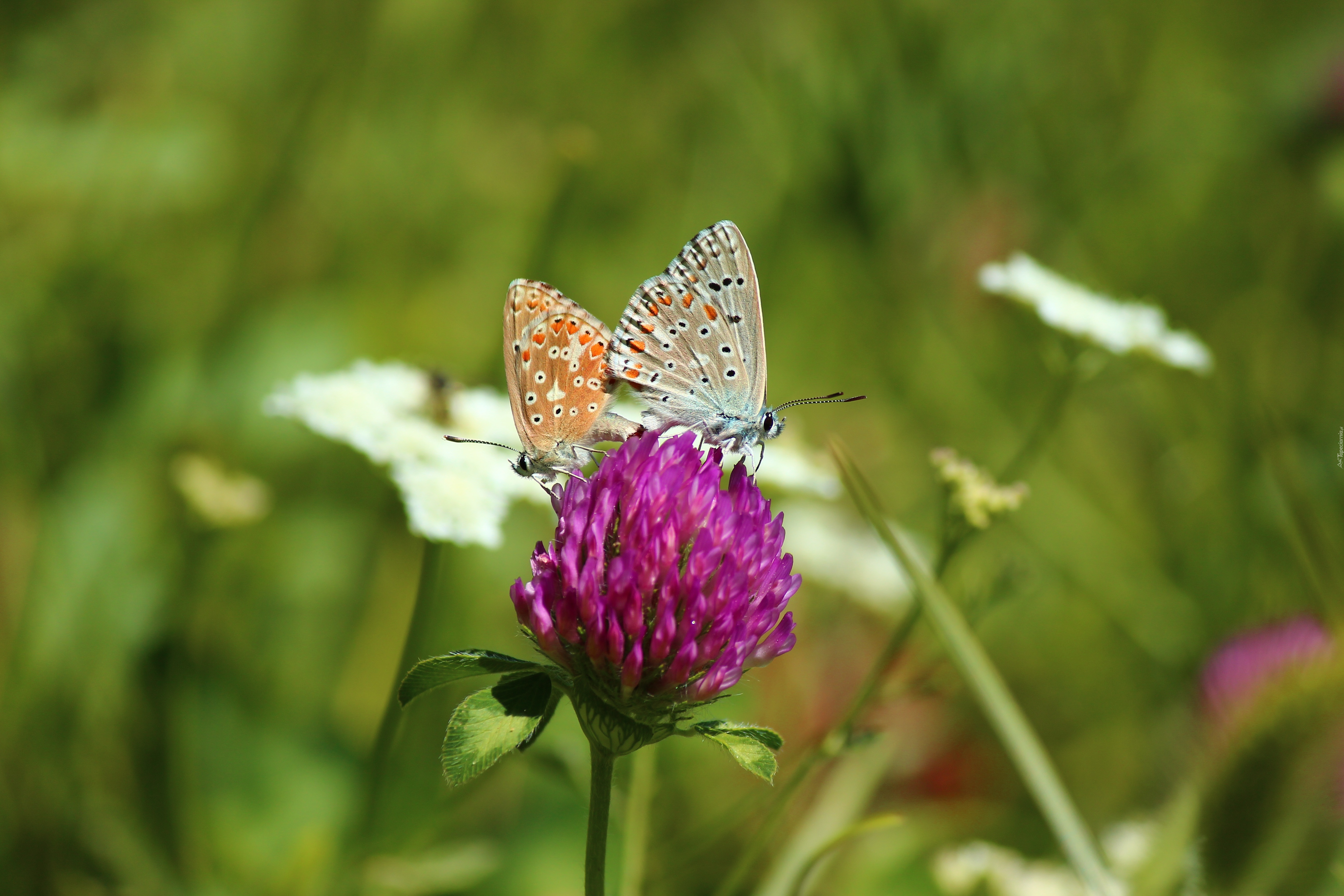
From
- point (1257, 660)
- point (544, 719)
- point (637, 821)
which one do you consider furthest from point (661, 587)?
point (1257, 660)

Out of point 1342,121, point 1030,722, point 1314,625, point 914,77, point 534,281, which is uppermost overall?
point 1342,121

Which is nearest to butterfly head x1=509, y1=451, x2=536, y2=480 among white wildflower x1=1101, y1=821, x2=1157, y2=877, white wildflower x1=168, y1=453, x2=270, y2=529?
white wildflower x1=168, y1=453, x2=270, y2=529

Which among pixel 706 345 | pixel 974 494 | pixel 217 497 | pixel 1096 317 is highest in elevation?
pixel 1096 317

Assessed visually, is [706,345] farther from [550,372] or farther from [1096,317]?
[1096,317]

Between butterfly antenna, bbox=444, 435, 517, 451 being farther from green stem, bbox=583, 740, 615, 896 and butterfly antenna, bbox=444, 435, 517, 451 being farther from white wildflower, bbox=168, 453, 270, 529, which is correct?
green stem, bbox=583, 740, 615, 896

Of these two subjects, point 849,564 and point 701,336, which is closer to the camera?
point 701,336

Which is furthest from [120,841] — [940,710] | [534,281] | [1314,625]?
[1314,625]

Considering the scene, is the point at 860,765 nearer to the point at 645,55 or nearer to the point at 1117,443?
the point at 1117,443

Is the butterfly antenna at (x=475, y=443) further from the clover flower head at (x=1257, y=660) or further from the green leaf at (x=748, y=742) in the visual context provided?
the clover flower head at (x=1257, y=660)
